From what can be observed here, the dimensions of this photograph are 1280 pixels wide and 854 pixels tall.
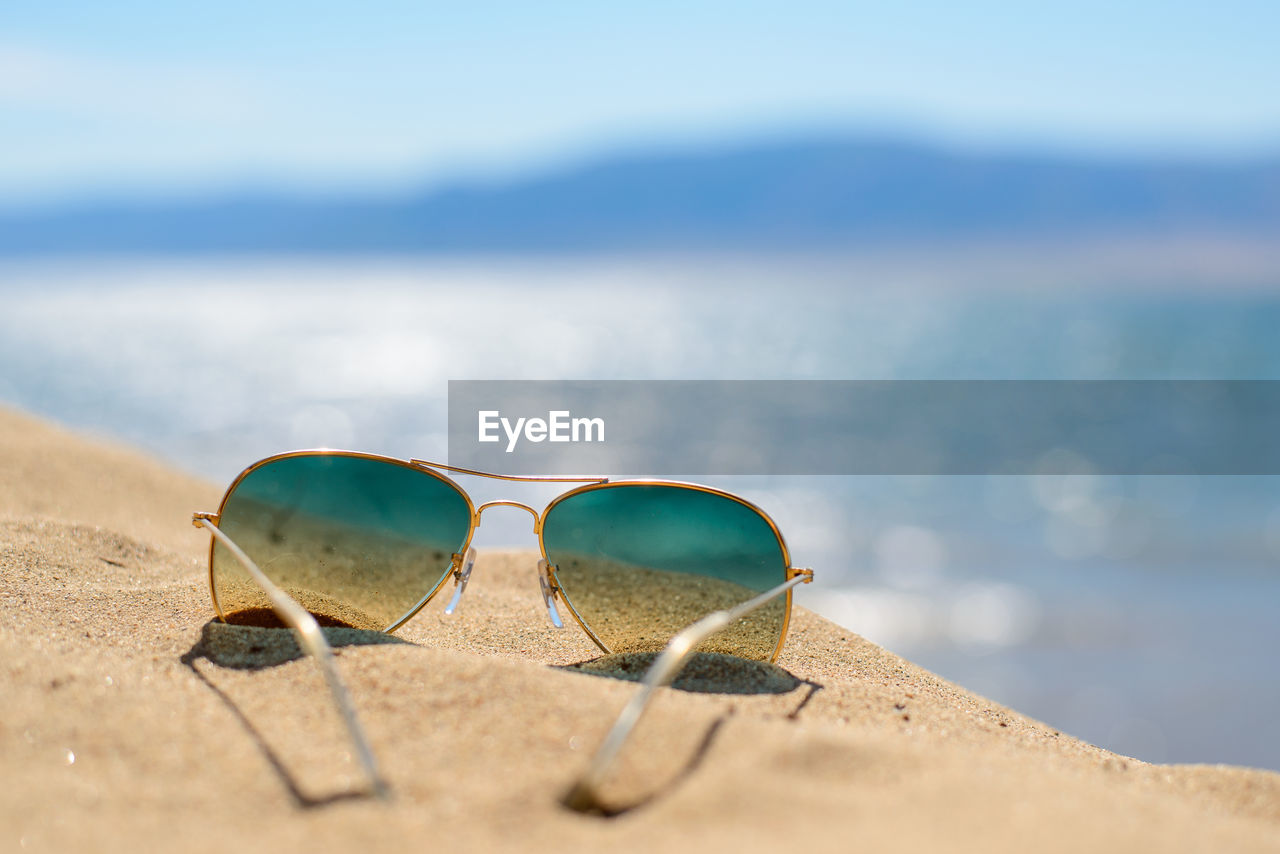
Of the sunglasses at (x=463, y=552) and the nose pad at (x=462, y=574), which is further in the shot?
the nose pad at (x=462, y=574)

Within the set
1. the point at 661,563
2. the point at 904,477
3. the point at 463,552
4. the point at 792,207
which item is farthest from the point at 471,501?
the point at 792,207

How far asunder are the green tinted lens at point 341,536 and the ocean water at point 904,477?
178 inches

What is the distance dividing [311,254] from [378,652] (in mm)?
170344

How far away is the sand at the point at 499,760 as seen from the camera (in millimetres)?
1257

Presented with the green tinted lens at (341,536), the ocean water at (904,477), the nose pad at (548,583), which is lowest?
the ocean water at (904,477)

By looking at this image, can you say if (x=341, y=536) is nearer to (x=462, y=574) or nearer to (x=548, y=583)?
(x=462, y=574)

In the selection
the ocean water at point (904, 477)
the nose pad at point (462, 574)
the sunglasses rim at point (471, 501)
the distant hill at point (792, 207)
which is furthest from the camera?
the distant hill at point (792, 207)

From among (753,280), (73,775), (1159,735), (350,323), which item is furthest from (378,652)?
(753,280)

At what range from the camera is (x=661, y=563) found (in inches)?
95.7

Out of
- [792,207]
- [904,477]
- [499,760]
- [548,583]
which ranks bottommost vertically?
[904,477]

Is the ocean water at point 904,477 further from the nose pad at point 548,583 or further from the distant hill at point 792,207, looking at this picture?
the distant hill at point 792,207

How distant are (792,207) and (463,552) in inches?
6672

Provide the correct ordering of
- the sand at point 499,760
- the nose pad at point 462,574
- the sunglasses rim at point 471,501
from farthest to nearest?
1. the nose pad at point 462,574
2. the sunglasses rim at point 471,501
3. the sand at point 499,760

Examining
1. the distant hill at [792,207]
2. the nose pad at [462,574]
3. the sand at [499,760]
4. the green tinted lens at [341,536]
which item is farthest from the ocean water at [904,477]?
the distant hill at [792,207]
